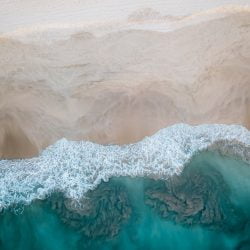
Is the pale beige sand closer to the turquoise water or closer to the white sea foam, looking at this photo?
the white sea foam

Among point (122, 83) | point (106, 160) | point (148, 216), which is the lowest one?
point (148, 216)

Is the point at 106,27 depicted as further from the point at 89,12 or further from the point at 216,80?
the point at 216,80

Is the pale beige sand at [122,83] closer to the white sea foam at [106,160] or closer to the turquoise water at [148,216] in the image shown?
the white sea foam at [106,160]

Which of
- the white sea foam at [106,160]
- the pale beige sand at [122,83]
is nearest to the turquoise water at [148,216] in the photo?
the white sea foam at [106,160]

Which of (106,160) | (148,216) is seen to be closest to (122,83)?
(106,160)

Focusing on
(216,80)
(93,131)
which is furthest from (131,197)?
(216,80)

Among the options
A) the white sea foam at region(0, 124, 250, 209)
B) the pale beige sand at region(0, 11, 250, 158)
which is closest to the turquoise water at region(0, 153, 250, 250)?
the white sea foam at region(0, 124, 250, 209)

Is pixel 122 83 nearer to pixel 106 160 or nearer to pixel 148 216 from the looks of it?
pixel 106 160
